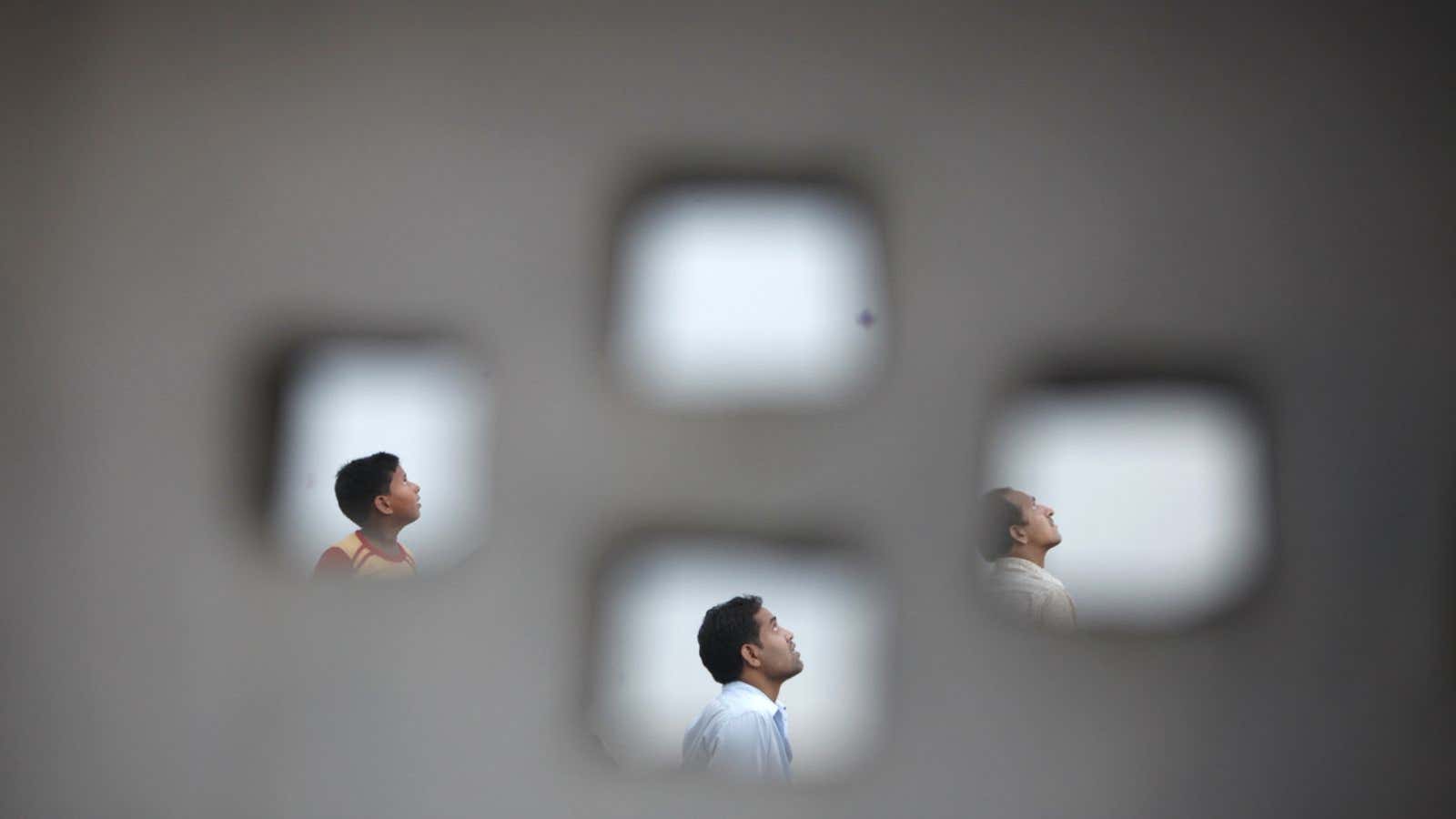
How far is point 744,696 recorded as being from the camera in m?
1.26

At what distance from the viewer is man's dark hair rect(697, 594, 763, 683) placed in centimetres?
127

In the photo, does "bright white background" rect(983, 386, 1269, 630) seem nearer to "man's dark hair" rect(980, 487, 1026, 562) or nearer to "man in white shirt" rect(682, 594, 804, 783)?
"man's dark hair" rect(980, 487, 1026, 562)

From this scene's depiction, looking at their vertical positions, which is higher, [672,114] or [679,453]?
[672,114]

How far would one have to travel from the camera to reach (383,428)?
117 cm

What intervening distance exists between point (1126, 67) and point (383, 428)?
0.77 metres

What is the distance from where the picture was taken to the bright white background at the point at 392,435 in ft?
3.84

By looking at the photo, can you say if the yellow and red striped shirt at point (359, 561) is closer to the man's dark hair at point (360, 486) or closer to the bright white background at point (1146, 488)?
the man's dark hair at point (360, 486)

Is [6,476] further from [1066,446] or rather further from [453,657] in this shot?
[1066,446]

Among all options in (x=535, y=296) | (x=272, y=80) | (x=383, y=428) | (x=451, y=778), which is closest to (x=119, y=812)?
(x=451, y=778)

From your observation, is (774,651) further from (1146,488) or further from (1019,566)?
(1146,488)

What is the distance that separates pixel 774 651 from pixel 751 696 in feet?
0.18

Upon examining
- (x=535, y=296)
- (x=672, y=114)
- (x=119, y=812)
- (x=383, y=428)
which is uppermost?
(x=672, y=114)

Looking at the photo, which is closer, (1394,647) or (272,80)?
(1394,647)

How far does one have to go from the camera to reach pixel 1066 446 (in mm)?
Result: 1159
